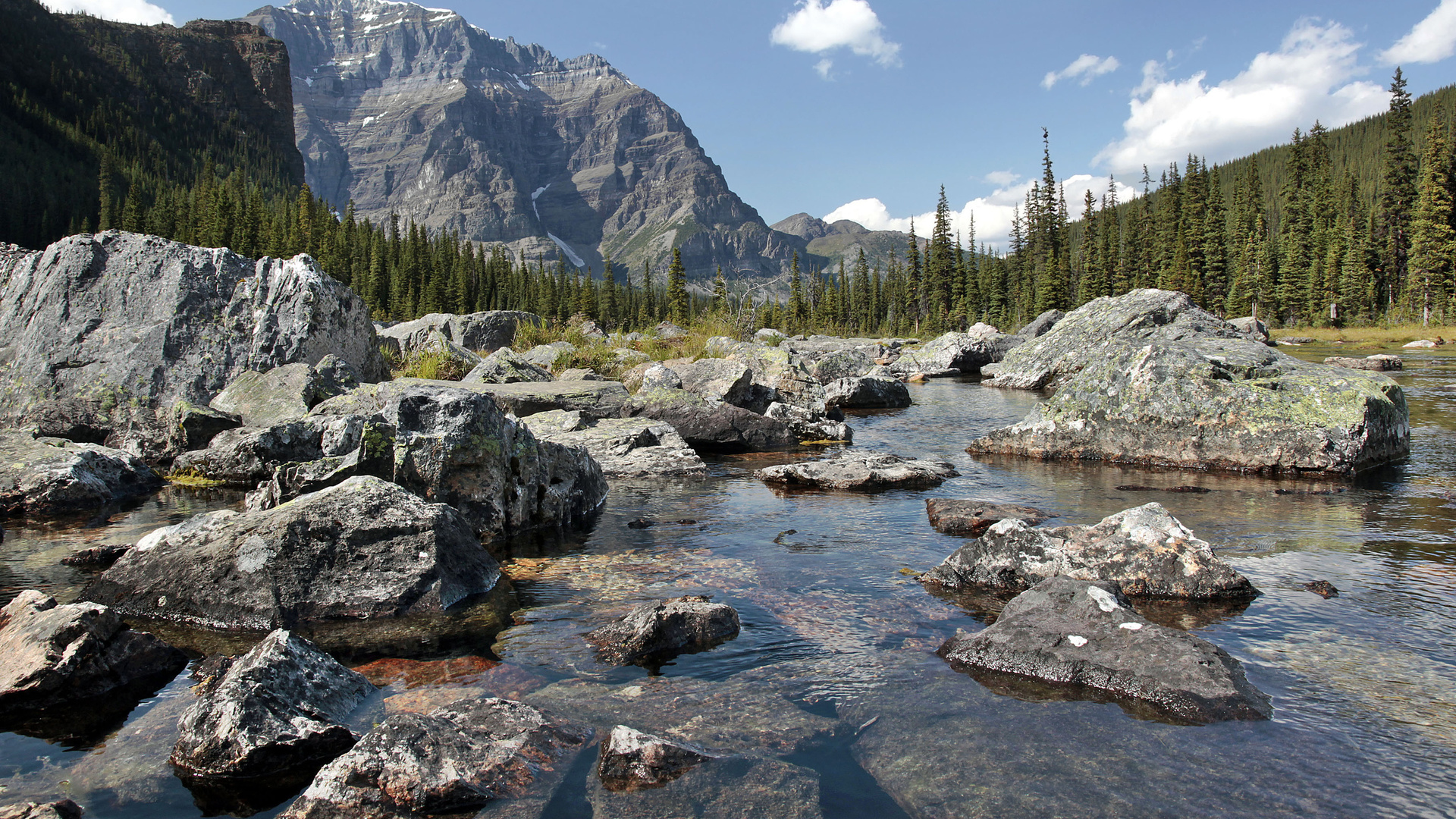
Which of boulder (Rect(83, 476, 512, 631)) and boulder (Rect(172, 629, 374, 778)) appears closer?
boulder (Rect(172, 629, 374, 778))

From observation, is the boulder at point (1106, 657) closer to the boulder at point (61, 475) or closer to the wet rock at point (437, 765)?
the wet rock at point (437, 765)

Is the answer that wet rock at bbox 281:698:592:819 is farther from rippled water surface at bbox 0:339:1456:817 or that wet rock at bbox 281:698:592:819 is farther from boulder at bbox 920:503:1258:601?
boulder at bbox 920:503:1258:601

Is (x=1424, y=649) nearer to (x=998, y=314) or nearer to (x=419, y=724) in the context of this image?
(x=419, y=724)

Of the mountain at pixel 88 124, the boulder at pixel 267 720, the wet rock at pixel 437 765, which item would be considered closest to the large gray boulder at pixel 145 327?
the boulder at pixel 267 720

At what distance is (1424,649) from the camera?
489 centimetres

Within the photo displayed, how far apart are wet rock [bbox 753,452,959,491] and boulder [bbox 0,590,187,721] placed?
811 cm

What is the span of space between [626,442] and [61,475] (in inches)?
312

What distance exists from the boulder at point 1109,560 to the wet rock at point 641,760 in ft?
11.6

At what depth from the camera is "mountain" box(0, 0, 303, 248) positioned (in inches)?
5002

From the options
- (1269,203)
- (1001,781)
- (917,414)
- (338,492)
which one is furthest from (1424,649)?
(1269,203)

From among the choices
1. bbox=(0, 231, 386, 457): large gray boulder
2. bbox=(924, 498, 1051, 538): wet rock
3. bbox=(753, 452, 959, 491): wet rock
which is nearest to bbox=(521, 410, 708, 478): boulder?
bbox=(753, 452, 959, 491): wet rock

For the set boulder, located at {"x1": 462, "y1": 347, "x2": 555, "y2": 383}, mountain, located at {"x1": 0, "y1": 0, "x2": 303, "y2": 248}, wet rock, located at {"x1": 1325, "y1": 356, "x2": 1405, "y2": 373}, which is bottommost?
wet rock, located at {"x1": 1325, "y1": 356, "x2": 1405, "y2": 373}

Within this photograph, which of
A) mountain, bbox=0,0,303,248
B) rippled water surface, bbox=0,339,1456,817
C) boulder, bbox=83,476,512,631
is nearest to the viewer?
rippled water surface, bbox=0,339,1456,817

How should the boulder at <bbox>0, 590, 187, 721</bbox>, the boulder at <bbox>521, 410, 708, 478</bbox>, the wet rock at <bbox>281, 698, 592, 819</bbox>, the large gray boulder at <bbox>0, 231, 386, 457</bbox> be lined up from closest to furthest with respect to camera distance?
1. the wet rock at <bbox>281, 698, 592, 819</bbox>
2. the boulder at <bbox>0, 590, 187, 721</bbox>
3. the boulder at <bbox>521, 410, 708, 478</bbox>
4. the large gray boulder at <bbox>0, 231, 386, 457</bbox>
